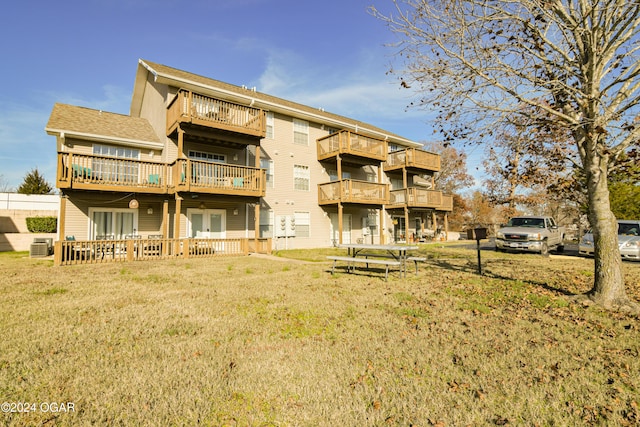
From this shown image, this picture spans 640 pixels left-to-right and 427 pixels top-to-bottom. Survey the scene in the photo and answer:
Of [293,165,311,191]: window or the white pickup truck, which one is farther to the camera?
[293,165,311,191]: window

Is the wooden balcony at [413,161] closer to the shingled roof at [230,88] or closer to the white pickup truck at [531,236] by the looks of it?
the shingled roof at [230,88]

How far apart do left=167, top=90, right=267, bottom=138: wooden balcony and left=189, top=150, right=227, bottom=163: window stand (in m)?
1.64

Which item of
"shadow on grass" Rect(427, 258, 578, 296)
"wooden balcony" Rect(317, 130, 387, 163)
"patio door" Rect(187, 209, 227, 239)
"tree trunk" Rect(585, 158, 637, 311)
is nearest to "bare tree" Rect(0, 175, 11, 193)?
"patio door" Rect(187, 209, 227, 239)

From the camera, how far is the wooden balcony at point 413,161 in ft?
80.2

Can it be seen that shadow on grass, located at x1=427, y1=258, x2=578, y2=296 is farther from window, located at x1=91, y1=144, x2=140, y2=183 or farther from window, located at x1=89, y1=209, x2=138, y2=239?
window, located at x1=89, y1=209, x2=138, y2=239

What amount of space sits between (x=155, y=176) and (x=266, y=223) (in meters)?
6.66

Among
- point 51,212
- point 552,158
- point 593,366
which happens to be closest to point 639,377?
point 593,366

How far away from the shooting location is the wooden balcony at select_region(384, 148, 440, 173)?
24438 millimetres

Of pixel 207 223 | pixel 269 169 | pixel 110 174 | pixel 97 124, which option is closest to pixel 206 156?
pixel 207 223

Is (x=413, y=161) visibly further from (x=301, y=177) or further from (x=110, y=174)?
(x=110, y=174)

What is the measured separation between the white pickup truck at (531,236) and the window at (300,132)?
42.1 feet

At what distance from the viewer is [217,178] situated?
50.0 ft

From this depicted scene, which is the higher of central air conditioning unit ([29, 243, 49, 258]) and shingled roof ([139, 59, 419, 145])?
shingled roof ([139, 59, 419, 145])

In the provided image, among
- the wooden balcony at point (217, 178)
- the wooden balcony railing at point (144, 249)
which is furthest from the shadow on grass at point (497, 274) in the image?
the wooden balcony at point (217, 178)
